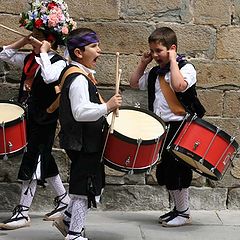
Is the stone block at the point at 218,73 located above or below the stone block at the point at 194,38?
below

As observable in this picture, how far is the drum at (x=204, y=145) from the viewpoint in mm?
4809

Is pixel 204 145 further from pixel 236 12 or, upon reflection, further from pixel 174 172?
pixel 236 12

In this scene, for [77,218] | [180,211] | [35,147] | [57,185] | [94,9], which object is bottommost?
[180,211]

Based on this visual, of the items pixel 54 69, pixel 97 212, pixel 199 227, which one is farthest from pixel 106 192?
pixel 54 69

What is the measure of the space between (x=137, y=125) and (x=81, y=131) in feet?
1.19

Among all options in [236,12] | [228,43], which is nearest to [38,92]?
[228,43]

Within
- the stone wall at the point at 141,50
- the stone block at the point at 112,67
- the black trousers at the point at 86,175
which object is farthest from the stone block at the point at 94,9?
the black trousers at the point at 86,175

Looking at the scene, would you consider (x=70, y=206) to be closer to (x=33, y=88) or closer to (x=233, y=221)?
(x=33, y=88)

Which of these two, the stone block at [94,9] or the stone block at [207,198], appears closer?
the stone block at [94,9]

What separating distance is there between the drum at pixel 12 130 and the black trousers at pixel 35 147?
26cm

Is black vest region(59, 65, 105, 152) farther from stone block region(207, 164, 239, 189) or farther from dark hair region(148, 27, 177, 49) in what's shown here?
stone block region(207, 164, 239, 189)

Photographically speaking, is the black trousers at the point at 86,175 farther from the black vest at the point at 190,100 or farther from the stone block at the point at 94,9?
the stone block at the point at 94,9

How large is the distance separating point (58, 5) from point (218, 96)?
1504 millimetres

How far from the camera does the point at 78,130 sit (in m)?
4.54
